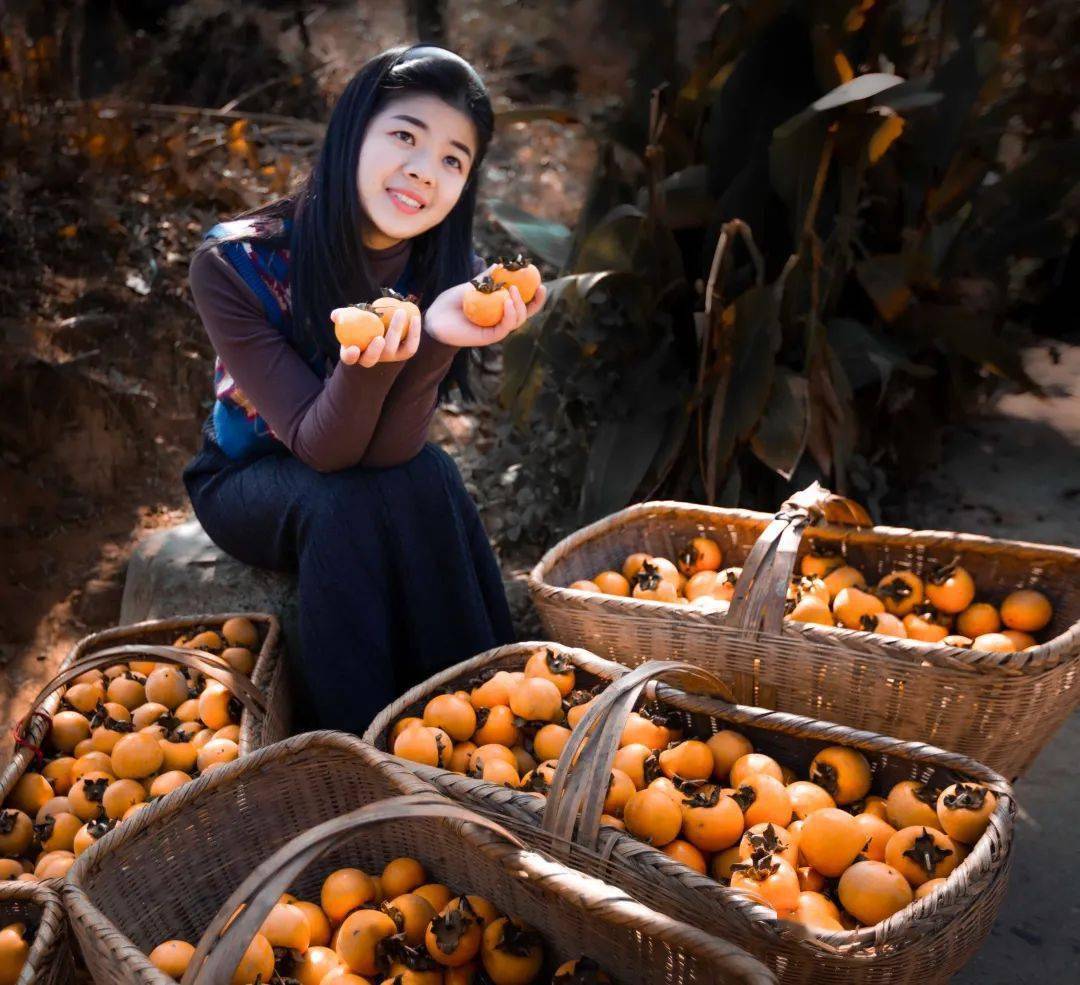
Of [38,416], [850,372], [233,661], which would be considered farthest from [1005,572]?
[38,416]

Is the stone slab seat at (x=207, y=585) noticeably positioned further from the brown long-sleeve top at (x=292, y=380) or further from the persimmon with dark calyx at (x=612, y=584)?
the persimmon with dark calyx at (x=612, y=584)

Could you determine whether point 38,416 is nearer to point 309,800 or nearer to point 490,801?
point 309,800

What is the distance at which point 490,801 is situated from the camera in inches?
59.1

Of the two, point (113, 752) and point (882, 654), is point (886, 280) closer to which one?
point (882, 654)

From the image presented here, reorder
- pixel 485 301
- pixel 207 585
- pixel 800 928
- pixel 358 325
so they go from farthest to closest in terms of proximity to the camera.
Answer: pixel 207 585 → pixel 485 301 → pixel 358 325 → pixel 800 928

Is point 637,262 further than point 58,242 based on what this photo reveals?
No

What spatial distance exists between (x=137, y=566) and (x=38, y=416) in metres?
1.15

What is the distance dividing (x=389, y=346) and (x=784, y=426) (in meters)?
1.47

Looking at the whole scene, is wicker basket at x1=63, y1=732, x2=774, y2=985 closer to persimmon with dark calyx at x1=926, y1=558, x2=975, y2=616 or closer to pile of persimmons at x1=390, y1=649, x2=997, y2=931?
pile of persimmons at x1=390, y1=649, x2=997, y2=931

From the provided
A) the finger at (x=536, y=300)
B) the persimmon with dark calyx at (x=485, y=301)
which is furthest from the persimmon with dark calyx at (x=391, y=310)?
the finger at (x=536, y=300)

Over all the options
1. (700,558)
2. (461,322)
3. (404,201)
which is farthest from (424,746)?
(404,201)

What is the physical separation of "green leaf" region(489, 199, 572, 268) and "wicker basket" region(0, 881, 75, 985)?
8.13ft

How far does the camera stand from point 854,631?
1848mm

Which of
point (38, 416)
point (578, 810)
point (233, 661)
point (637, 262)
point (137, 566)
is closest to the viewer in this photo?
point (578, 810)
